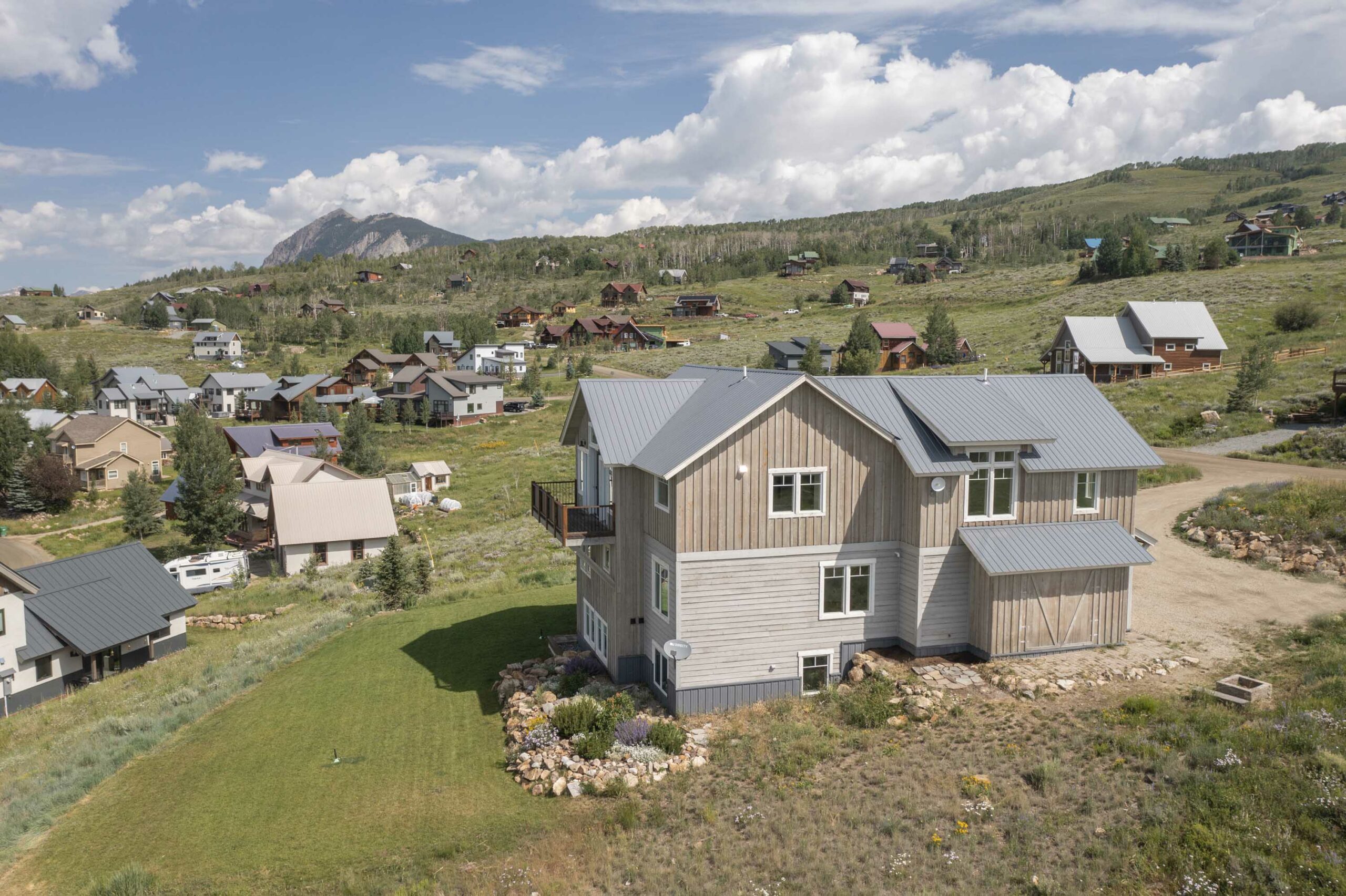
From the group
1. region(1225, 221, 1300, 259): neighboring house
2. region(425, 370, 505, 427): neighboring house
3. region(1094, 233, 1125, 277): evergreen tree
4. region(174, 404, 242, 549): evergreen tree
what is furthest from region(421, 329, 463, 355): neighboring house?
region(1225, 221, 1300, 259): neighboring house

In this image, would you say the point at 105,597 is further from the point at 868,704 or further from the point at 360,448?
the point at 360,448

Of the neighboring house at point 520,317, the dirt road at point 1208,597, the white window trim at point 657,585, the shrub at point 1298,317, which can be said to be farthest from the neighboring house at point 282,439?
the shrub at point 1298,317

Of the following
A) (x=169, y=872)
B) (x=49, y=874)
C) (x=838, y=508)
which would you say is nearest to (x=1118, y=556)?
(x=838, y=508)

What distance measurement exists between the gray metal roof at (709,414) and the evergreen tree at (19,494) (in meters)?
58.2

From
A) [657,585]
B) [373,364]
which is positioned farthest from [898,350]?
[657,585]

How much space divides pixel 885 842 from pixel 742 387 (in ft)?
36.8

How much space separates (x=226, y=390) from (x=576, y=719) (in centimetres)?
9316

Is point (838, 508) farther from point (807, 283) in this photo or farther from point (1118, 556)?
point (807, 283)

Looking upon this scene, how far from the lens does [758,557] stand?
19656 millimetres

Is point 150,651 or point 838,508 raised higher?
point 838,508

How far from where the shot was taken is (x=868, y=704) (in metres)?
18.5

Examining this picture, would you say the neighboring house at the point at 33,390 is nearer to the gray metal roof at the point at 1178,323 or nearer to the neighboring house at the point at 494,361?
the neighboring house at the point at 494,361

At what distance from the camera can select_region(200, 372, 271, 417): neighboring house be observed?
314 feet

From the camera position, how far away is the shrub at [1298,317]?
70.1 metres
